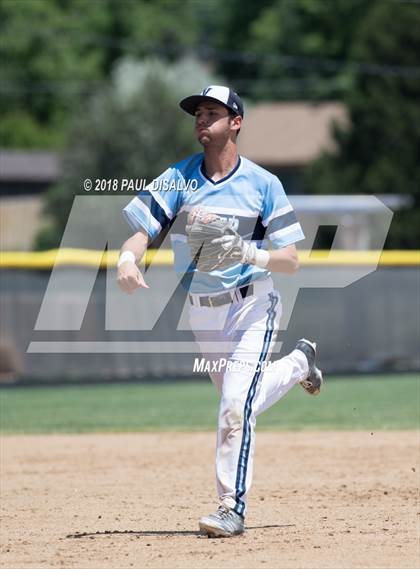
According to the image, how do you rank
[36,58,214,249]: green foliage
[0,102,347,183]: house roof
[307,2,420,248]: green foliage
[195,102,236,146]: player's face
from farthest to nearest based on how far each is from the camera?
[0,102,347,183]: house roof, [36,58,214,249]: green foliage, [307,2,420,248]: green foliage, [195,102,236,146]: player's face

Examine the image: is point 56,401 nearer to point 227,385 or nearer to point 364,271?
point 364,271

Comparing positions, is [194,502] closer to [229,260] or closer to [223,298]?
[223,298]

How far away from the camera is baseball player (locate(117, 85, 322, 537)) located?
636 cm

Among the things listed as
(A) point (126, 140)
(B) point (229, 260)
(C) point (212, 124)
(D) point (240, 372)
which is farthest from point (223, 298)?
(A) point (126, 140)

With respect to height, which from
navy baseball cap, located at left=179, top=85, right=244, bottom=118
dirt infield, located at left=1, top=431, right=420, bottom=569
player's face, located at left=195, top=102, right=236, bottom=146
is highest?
navy baseball cap, located at left=179, top=85, right=244, bottom=118

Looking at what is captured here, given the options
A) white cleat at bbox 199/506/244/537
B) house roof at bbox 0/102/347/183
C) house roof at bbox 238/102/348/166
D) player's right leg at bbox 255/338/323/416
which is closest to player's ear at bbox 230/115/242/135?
player's right leg at bbox 255/338/323/416

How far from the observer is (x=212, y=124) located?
648 centimetres

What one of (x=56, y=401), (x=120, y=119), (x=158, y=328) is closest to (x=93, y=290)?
(x=158, y=328)

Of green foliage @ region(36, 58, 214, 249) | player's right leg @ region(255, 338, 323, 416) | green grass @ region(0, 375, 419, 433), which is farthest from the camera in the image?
green foliage @ region(36, 58, 214, 249)

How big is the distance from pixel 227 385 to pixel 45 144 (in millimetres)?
54366

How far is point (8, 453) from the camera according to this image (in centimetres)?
1042

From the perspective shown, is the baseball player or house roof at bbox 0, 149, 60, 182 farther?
house roof at bbox 0, 149, 60, 182

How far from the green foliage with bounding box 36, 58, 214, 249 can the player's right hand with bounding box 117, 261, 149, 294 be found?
118ft

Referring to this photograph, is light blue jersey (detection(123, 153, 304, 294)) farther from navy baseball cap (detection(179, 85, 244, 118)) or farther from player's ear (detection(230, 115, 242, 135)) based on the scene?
navy baseball cap (detection(179, 85, 244, 118))
